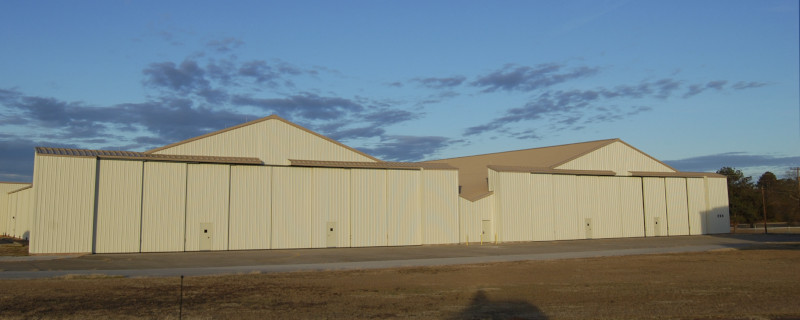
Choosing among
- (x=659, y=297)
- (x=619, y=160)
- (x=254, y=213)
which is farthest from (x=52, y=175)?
(x=619, y=160)

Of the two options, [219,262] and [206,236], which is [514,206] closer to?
[206,236]

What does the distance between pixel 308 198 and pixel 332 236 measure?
3220 millimetres

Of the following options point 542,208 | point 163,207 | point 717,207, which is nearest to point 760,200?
point 717,207


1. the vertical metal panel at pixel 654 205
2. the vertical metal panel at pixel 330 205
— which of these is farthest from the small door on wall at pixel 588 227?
the vertical metal panel at pixel 330 205

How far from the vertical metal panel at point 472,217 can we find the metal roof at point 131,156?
1664cm

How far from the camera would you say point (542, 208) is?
169 feet

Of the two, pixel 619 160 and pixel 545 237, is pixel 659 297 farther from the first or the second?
pixel 619 160

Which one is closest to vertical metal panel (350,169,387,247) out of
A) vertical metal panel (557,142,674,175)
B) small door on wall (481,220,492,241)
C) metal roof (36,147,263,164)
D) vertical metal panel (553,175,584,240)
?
metal roof (36,147,263,164)

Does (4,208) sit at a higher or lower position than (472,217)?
higher

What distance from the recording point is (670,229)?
58500 millimetres

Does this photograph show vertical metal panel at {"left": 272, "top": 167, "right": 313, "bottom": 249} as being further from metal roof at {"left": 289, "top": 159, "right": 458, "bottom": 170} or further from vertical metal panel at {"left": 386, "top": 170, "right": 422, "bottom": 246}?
vertical metal panel at {"left": 386, "top": 170, "right": 422, "bottom": 246}

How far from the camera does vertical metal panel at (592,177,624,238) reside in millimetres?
54250

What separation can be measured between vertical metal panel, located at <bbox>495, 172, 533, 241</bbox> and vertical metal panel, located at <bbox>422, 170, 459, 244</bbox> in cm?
435

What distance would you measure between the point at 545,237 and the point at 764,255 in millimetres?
19000
